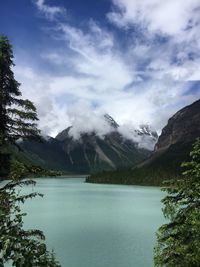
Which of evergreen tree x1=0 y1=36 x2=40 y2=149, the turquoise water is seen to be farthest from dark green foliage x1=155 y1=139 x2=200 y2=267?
the turquoise water

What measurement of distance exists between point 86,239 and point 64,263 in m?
16.0

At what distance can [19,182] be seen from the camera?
13.1 m

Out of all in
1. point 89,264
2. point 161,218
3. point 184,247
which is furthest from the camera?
point 161,218

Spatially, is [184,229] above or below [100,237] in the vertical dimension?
above

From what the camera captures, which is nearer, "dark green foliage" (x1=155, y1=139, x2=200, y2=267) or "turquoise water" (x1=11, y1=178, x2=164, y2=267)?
"dark green foliage" (x1=155, y1=139, x2=200, y2=267)

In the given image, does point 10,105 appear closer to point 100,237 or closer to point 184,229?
point 184,229

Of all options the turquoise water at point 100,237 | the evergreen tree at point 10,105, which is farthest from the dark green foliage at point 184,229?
the turquoise water at point 100,237

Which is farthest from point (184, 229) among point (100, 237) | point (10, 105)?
point (100, 237)

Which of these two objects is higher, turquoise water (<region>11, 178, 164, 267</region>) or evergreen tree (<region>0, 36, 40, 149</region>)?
evergreen tree (<region>0, 36, 40, 149</region>)

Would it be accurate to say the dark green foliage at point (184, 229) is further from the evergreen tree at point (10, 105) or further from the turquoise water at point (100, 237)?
the turquoise water at point (100, 237)

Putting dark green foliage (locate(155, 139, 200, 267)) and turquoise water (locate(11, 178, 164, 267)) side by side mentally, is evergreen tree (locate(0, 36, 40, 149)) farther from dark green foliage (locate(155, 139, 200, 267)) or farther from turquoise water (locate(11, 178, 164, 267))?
turquoise water (locate(11, 178, 164, 267))

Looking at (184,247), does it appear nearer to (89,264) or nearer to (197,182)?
(197,182)

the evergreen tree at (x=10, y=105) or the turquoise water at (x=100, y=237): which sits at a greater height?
the evergreen tree at (x=10, y=105)

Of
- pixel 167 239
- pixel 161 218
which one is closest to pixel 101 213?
pixel 161 218
